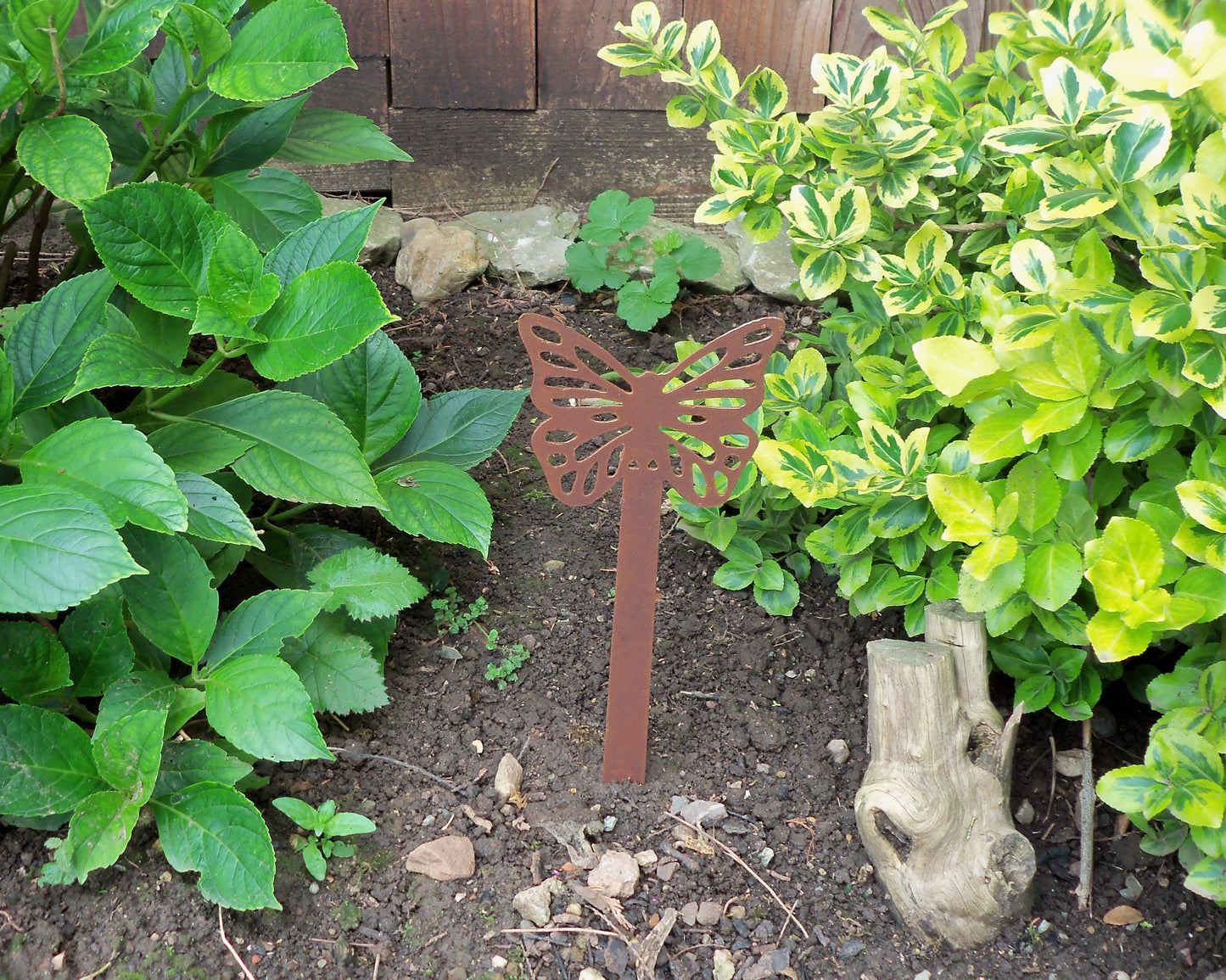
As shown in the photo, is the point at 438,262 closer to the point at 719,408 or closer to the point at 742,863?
the point at 719,408

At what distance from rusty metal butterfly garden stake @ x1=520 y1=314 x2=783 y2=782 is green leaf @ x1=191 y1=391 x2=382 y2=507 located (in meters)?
0.29

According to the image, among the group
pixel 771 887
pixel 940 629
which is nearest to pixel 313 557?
pixel 771 887

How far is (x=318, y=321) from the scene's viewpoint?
1.41 meters

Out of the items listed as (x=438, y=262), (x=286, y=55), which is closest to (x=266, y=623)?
(x=286, y=55)

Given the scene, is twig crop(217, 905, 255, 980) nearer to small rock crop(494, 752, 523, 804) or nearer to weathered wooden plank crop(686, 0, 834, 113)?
small rock crop(494, 752, 523, 804)

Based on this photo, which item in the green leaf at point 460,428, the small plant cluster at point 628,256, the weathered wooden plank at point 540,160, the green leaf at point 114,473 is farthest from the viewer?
the weathered wooden plank at point 540,160

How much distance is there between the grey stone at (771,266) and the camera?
103 inches

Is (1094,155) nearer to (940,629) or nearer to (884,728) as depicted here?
(940,629)

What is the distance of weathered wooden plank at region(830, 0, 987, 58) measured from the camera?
103 inches

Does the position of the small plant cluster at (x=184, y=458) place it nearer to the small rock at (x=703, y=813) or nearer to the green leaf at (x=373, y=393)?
the green leaf at (x=373, y=393)

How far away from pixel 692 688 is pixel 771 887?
40cm

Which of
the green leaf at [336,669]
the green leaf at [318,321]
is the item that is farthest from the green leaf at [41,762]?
the green leaf at [318,321]

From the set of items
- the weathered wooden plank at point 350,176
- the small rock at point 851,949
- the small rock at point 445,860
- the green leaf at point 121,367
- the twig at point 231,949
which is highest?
the green leaf at point 121,367

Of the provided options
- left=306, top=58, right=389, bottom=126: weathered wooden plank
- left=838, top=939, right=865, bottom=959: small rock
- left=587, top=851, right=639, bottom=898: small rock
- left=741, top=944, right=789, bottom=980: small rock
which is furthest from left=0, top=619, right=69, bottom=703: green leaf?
left=306, top=58, right=389, bottom=126: weathered wooden plank
